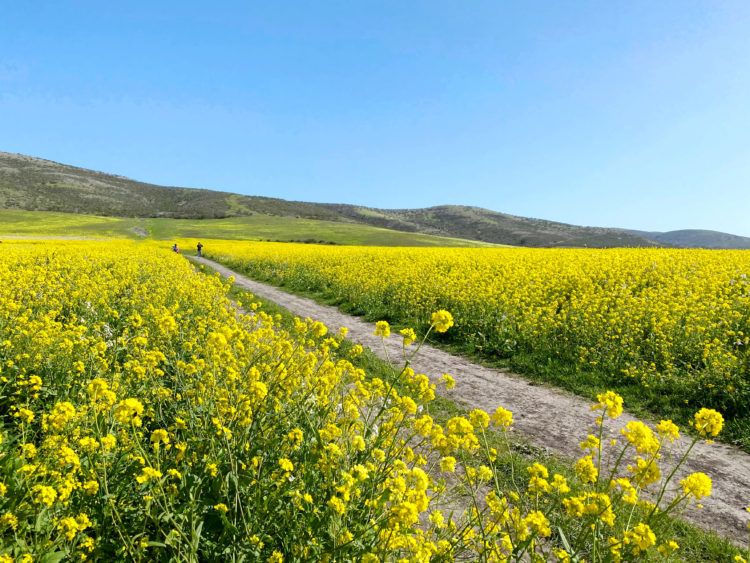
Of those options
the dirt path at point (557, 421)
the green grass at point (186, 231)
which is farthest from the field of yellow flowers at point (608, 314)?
the green grass at point (186, 231)

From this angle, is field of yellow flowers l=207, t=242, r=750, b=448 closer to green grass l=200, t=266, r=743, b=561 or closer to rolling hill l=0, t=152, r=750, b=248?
green grass l=200, t=266, r=743, b=561

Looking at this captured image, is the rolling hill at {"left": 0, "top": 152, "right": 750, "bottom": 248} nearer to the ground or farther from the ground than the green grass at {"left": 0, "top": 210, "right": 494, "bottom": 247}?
farther from the ground

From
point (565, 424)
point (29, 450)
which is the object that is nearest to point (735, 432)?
point (565, 424)

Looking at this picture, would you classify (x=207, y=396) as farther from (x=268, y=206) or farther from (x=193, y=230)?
(x=268, y=206)

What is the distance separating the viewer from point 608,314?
35.3 ft

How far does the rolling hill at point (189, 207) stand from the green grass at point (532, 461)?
389 ft

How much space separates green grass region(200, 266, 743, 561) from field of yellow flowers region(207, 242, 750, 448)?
2850mm

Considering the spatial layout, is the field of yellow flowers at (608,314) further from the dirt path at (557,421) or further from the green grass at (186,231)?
the green grass at (186,231)

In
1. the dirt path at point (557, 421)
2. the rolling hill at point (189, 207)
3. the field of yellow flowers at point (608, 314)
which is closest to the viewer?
the dirt path at point (557, 421)

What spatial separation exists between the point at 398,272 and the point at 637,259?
9470 mm

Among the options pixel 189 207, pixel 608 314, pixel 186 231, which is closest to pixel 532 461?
pixel 608 314

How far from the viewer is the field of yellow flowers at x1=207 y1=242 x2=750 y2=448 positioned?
25.3ft

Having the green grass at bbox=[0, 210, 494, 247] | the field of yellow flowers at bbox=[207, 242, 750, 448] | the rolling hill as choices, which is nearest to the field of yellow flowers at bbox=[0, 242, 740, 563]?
the field of yellow flowers at bbox=[207, 242, 750, 448]

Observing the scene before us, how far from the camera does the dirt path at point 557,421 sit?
4543 mm
